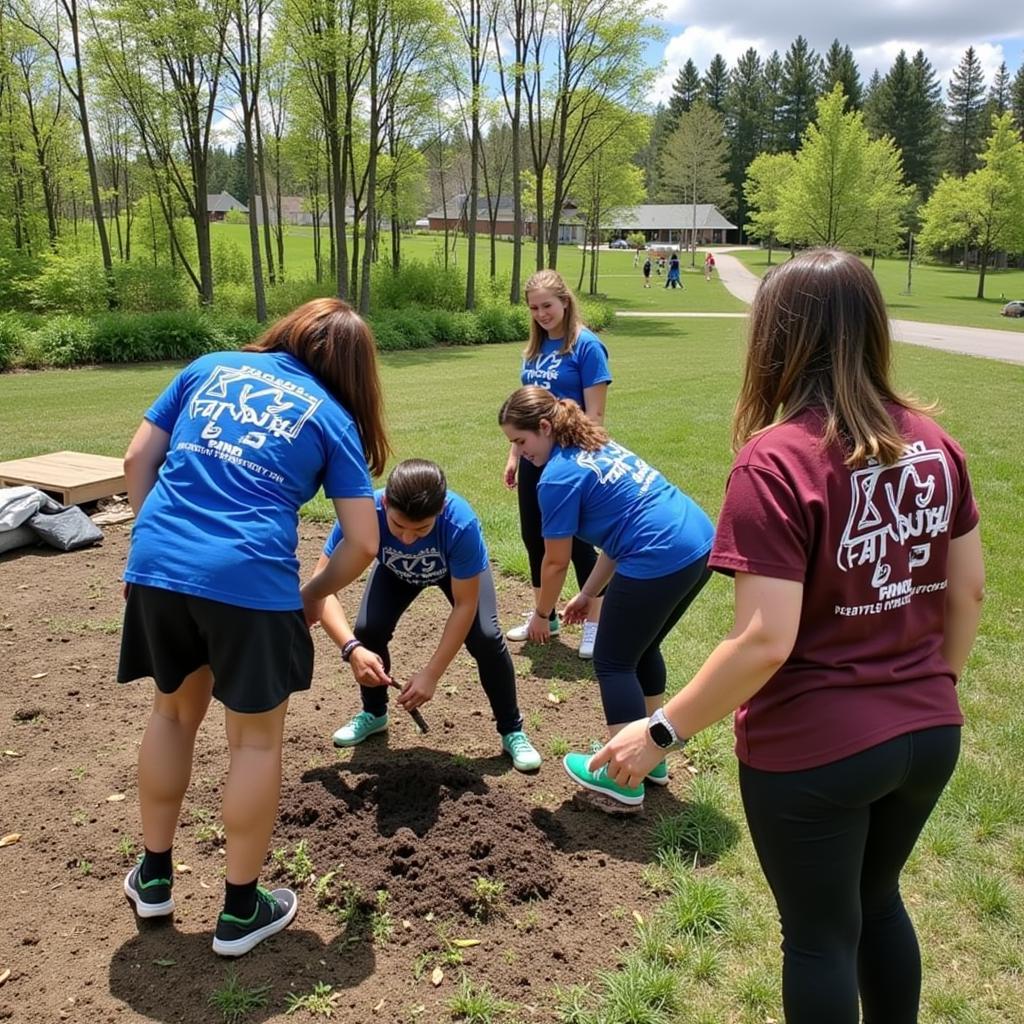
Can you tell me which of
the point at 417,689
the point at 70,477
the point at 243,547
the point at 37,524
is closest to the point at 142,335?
the point at 70,477

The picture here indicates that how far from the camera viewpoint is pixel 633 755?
178cm

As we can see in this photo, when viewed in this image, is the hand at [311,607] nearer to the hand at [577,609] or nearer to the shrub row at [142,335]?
the hand at [577,609]

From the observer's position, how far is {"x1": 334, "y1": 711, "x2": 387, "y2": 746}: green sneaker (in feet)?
12.6

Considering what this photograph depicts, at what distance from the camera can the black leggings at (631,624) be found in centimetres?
319

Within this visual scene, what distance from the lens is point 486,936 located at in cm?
272

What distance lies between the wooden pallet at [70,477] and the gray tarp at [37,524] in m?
0.38

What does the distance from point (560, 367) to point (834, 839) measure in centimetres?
359

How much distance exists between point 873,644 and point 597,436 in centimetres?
199

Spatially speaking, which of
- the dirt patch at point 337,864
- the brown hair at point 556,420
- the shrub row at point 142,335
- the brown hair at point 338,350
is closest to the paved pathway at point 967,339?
the shrub row at point 142,335

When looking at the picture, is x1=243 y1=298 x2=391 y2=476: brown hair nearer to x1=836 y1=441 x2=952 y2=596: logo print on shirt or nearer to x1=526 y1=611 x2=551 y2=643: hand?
x1=526 y1=611 x2=551 y2=643: hand

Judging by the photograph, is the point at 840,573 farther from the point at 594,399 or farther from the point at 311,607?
the point at 594,399

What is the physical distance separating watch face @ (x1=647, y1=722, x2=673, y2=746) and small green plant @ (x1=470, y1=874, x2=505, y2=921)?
4.53ft

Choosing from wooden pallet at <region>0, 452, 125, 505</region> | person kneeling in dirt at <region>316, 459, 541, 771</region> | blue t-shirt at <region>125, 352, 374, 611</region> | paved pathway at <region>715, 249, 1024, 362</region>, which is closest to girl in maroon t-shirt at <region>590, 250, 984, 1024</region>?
blue t-shirt at <region>125, 352, 374, 611</region>

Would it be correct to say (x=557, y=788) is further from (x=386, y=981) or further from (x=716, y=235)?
(x=716, y=235)
